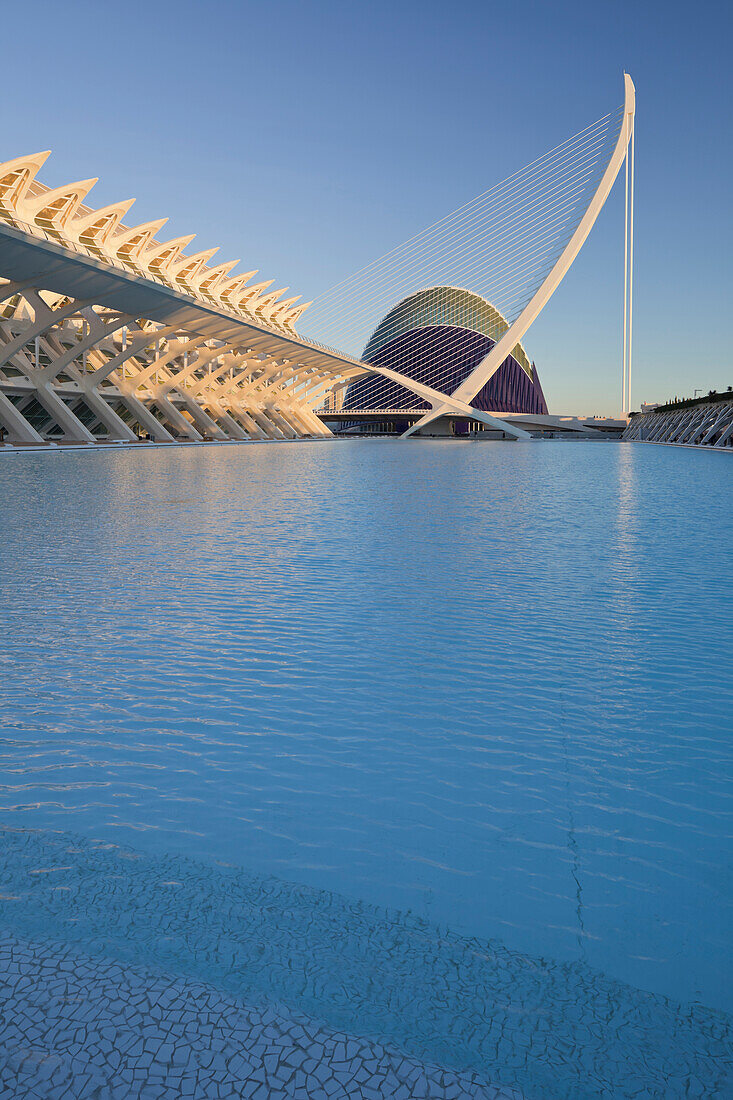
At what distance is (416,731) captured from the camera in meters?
2.97

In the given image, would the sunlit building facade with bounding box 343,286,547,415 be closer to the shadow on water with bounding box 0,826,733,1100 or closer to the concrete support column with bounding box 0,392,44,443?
the concrete support column with bounding box 0,392,44,443

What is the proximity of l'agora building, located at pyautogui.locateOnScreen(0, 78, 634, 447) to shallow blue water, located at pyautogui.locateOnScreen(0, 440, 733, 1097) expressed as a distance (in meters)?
16.2

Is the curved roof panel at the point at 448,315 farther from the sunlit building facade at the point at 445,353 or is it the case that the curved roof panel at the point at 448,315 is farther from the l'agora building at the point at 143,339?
the l'agora building at the point at 143,339

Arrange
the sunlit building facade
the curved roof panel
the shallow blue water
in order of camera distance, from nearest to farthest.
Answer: the shallow blue water → the sunlit building facade → the curved roof panel

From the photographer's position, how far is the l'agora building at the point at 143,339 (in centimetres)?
2248

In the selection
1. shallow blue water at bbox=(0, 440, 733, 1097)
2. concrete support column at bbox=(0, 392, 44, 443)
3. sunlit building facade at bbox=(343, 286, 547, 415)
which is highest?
sunlit building facade at bbox=(343, 286, 547, 415)

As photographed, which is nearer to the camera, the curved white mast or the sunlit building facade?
the curved white mast

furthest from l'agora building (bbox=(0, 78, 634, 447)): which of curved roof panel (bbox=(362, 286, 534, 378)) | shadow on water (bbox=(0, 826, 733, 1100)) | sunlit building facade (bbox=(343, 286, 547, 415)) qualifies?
shadow on water (bbox=(0, 826, 733, 1100))

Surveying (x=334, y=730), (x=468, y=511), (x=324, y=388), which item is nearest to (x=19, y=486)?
(x=468, y=511)

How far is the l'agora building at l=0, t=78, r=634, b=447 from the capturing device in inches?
885

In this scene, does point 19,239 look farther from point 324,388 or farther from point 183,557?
point 324,388

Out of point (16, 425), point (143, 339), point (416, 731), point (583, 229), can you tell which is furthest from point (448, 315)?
point (416, 731)

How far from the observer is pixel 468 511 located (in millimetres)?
9445

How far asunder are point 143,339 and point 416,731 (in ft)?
101
